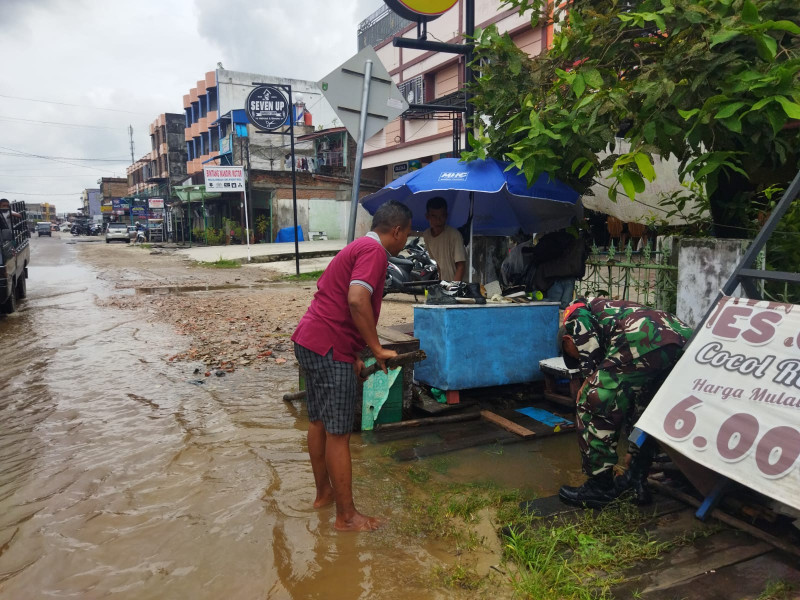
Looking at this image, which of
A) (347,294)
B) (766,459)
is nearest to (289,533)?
(347,294)

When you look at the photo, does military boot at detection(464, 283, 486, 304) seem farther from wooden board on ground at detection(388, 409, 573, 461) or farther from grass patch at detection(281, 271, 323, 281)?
grass patch at detection(281, 271, 323, 281)

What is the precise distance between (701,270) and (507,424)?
6.36ft

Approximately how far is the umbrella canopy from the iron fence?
0.56 m

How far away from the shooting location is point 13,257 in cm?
1025

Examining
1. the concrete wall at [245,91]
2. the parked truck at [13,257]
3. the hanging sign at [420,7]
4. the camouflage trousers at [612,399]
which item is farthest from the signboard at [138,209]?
the camouflage trousers at [612,399]

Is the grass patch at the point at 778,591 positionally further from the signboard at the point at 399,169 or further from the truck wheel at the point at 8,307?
the signboard at the point at 399,169

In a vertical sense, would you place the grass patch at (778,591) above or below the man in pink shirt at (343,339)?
below

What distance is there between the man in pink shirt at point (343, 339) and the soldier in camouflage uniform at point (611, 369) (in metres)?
1.15

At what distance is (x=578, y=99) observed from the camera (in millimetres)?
4133

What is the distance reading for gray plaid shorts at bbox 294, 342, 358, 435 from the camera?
123 inches

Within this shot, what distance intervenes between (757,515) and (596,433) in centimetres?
86

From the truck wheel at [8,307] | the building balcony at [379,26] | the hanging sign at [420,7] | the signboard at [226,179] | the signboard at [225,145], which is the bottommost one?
the truck wheel at [8,307]

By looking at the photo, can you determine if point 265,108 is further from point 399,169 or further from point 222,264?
point 222,264

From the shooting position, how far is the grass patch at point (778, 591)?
7.67 ft
